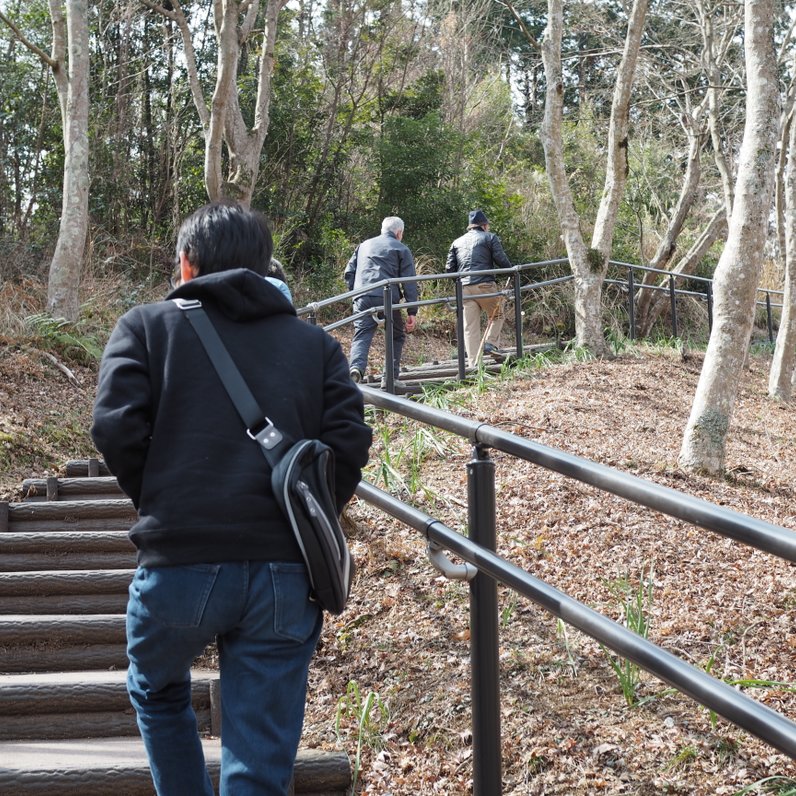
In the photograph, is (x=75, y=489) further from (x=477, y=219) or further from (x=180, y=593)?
(x=477, y=219)

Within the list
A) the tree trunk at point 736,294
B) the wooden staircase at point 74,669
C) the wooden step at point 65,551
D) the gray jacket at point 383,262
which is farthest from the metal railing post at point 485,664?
the gray jacket at point 383,262

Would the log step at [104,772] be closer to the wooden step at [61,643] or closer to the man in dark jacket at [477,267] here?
the wooden step at [61,643]

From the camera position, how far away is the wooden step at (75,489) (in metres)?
6.20

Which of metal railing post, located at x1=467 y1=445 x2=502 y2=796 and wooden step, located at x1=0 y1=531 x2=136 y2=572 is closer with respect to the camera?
metal railing post, located at x1=467 y1=445 x2=502 y2=796

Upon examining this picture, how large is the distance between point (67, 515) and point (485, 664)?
3.76 m

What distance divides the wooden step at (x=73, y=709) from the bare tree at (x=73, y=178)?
290 inches

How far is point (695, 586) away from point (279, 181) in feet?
45.5

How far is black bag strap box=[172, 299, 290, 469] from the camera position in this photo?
81.0 inches

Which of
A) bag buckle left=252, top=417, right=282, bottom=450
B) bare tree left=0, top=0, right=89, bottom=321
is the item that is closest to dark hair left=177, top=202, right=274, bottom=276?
bag buckle left=252, top=417, right=282, bottom=450

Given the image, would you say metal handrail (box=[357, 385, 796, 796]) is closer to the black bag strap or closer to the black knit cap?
the black bag strap

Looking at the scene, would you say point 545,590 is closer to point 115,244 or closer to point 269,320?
point 269,320

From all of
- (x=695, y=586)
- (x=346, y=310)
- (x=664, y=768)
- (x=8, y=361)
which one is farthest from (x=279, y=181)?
(x=664, y=768)

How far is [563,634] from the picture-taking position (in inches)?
150

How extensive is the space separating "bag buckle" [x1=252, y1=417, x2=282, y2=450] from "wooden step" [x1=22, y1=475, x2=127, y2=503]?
4386mm
